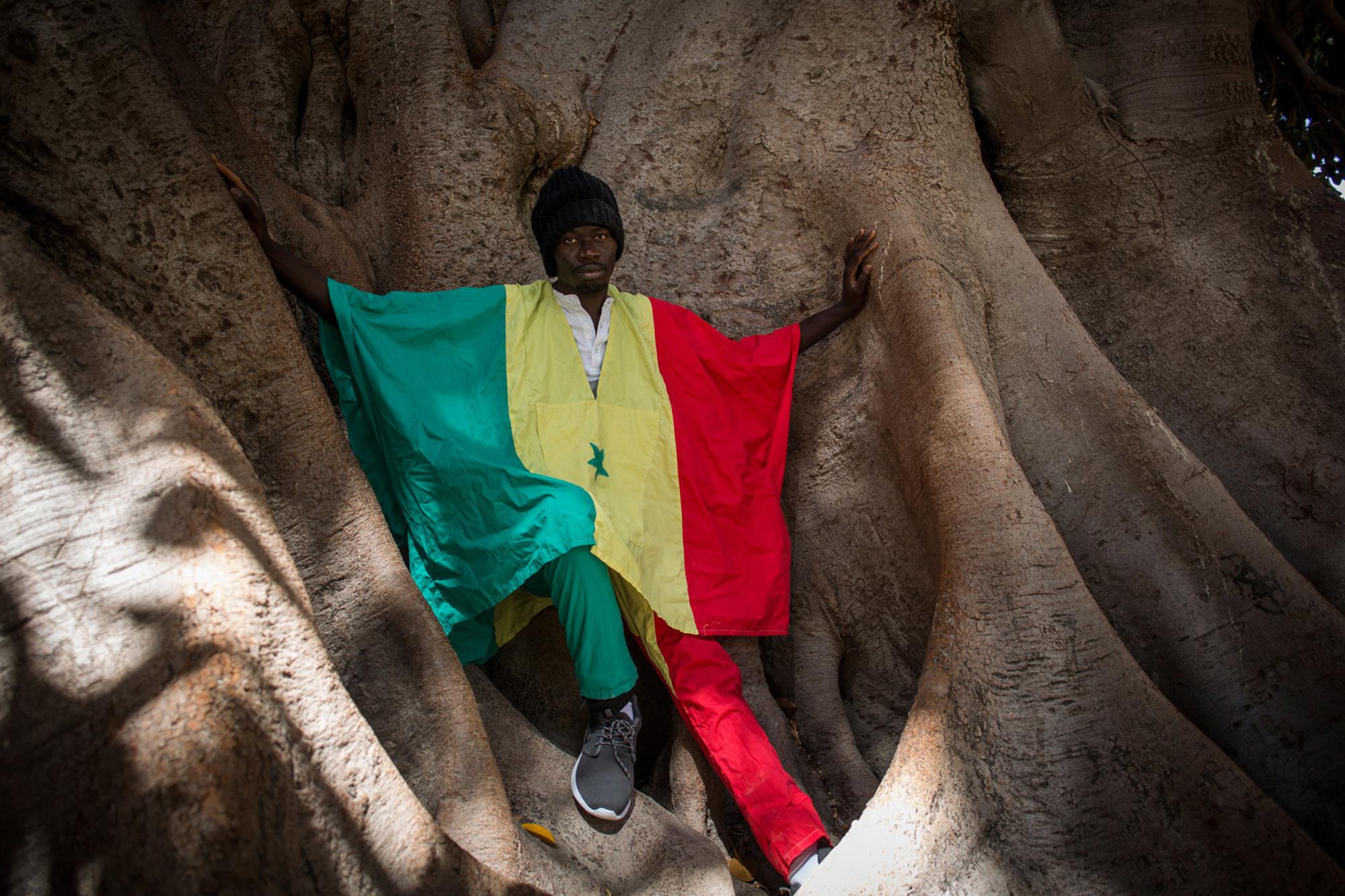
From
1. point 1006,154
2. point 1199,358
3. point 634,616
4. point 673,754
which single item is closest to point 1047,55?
point 1006,154

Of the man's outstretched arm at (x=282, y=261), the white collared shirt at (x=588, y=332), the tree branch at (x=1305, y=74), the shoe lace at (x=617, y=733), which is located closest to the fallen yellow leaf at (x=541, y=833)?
the shoe lace at (x=617, y=733)

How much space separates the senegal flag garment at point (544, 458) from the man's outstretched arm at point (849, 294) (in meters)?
0.31

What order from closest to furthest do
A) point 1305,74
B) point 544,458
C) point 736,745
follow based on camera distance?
point 736,745 → point 544,458 → point 1305,74

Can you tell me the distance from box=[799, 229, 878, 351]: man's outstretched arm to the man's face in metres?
0.69

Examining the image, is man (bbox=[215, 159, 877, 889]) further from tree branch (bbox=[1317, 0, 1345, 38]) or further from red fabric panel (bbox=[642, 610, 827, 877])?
tree branch (bbox=[1317, 0, 1345, 38])

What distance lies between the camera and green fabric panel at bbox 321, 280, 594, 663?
2.27 meters

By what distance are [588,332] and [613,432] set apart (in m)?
0.35

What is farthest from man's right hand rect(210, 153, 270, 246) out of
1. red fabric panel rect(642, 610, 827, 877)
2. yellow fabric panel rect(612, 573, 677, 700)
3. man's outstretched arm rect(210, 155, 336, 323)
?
red fabric panel rect(642, 610, 827, 877)

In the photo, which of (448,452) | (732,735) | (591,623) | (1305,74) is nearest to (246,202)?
(448,452)

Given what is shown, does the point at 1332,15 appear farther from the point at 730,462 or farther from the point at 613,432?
the point at 613,432

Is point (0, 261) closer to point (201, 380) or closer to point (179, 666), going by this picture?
point (201, 380)

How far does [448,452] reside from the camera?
2.35 m

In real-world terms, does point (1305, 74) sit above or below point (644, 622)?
above

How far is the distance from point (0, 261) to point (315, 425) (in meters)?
0.70
